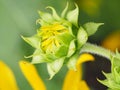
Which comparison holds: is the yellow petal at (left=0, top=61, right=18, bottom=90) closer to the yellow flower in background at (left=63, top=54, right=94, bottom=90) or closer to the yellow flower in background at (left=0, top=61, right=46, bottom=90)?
the yellow flower in background at (left=0, top=61, right=46, bottom=90)

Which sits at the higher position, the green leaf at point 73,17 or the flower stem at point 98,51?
the green leaf at point 73,17

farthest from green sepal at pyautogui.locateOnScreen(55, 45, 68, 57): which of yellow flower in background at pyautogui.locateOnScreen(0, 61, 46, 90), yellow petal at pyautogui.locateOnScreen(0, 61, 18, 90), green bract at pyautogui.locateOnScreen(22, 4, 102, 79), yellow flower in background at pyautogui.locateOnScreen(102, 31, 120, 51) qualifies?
yellow flower in background at pyautogui.locateOnScreen(102, 31, 120, 51)

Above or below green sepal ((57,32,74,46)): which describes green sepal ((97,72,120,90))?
below

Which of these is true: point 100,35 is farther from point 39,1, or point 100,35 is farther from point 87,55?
point 87,55

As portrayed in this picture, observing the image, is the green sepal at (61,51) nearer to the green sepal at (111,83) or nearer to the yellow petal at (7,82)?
the green sepal at (111,83)

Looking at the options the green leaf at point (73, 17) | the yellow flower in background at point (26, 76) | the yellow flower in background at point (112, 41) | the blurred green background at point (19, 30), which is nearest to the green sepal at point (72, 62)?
the green leaf at point (73, 17)

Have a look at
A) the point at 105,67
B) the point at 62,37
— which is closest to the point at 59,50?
the point at 62,37
